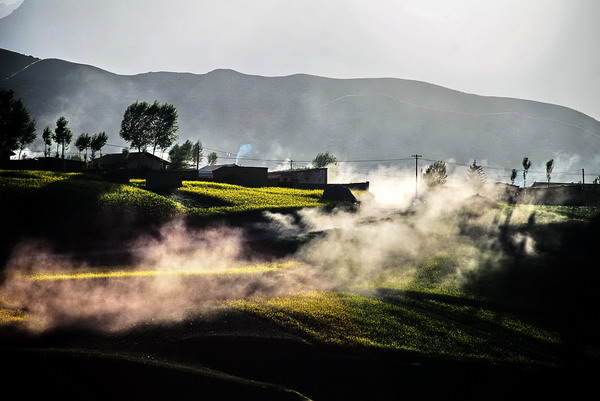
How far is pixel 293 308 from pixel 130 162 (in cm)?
8577

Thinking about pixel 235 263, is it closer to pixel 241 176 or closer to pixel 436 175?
pixel 241 176

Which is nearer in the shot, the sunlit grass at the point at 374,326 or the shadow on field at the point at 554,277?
the sunlit grass at the point at 374,326

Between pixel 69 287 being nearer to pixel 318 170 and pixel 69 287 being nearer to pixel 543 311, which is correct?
pixel 543 311

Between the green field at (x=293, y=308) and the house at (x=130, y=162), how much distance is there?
5879 cm

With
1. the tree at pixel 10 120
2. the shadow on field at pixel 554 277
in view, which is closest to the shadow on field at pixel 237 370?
the shadow on field at pixel 554 277

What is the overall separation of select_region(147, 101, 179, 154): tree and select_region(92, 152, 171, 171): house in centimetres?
731

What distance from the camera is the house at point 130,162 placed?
312ft

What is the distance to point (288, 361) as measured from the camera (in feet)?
52.7

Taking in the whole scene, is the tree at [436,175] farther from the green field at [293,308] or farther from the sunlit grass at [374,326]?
the sunlit grass at [374,326]

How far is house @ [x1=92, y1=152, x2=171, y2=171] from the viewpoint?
94975 mm

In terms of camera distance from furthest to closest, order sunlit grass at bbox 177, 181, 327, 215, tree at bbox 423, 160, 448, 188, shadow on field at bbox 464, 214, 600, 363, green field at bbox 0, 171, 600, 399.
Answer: tree at bbox 423, 160, 448, 188
sunlit grass at bbox 177, 181, 327, 215
shadow on field at bbox 464, 214, 600, 363
green field at bbox 0, 171, 600, 399

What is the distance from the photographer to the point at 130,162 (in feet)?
316

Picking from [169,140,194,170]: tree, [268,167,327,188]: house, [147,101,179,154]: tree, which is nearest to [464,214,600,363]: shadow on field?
[268,167,327,188]: house

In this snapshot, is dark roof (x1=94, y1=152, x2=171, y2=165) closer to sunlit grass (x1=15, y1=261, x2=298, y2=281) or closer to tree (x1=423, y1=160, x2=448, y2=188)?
sunlit grass (x1=15, y1=261, x2=298, y2=281)
